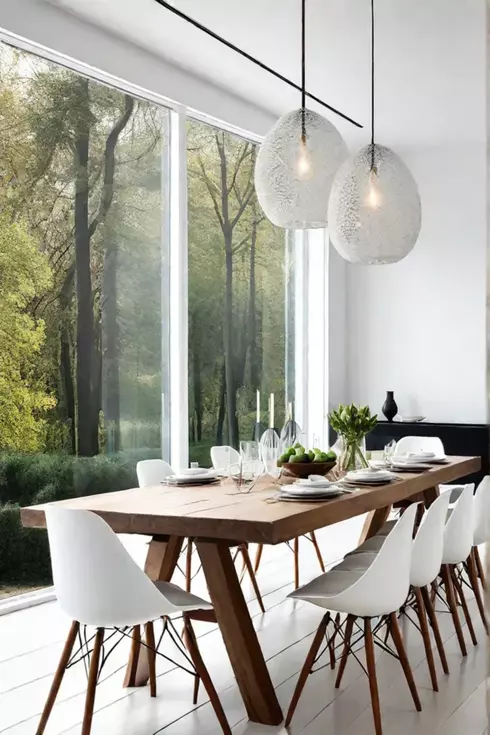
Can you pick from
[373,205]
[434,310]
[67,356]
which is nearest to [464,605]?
[373,205]

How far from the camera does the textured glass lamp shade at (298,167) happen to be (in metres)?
3.58

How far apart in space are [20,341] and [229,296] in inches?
84.5

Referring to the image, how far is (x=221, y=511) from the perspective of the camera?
2.70 meters

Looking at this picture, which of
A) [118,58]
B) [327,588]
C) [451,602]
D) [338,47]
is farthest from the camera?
[338,47]

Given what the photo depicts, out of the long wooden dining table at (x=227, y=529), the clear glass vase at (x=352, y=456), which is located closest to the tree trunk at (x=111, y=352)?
the clear glass vase at (x=352, y=456)

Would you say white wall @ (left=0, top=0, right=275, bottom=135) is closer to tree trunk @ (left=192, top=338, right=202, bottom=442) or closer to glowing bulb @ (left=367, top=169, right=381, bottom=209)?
tree trunk @ (left=192, top=338, right=202, bottom=442)

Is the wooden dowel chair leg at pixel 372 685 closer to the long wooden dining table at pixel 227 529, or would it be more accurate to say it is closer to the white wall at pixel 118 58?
the long wooden dining table at pixel 227 529

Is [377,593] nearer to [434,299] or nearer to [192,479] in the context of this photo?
[192,479]

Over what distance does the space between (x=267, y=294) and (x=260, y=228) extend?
20.3 inches

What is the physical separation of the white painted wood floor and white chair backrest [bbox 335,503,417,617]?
1.39ft

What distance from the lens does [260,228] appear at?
6512 millimetres

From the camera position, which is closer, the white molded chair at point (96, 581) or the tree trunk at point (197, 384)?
the white molded chair at point (96, 581)

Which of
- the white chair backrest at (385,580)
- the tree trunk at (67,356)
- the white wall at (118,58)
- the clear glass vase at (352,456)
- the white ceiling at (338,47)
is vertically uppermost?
the white ceiling at (338,47)

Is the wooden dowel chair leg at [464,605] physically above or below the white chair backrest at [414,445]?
below
